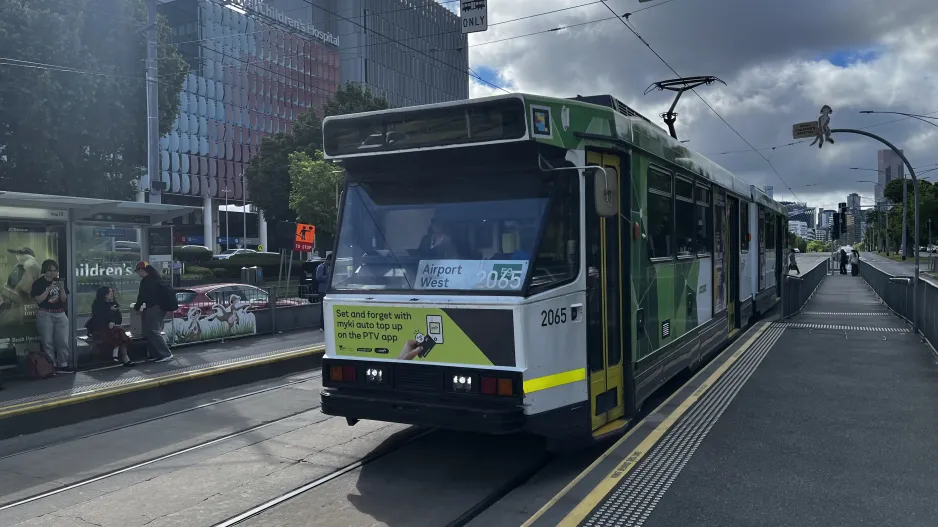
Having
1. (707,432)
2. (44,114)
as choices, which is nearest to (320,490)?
(707,432)

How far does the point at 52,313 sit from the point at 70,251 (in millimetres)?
1023

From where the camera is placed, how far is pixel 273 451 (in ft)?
23.2

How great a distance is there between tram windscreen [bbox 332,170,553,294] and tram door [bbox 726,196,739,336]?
7425 millimetres

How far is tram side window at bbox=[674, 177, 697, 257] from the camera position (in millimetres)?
8578

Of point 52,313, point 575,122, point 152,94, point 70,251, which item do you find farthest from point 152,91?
point 575,122

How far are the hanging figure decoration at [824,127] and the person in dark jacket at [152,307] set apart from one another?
64.3 ft

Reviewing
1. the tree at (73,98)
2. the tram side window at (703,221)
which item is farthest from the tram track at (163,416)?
the tree at (73,98)


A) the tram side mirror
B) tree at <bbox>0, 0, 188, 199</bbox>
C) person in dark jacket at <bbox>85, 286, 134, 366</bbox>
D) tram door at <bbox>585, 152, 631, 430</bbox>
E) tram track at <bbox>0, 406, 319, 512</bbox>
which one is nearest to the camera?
the tram side mirror

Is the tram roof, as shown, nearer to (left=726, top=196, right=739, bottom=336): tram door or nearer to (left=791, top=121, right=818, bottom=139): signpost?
(left=726, top=196, right=739, bottom=336): tram door

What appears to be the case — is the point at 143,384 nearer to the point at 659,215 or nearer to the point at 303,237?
the point at 659,215

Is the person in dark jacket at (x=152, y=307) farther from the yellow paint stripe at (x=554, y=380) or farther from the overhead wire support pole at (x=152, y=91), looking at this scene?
the yellow paint stripe at (x=554, y=380)

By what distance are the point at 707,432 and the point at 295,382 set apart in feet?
20.2

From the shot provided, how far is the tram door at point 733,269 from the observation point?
40.6ft

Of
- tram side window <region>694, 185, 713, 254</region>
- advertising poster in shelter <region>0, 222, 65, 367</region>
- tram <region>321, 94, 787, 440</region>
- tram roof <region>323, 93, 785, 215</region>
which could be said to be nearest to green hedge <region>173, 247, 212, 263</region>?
advertising poster in shelter <region>0, 222, 65, 367</region>
